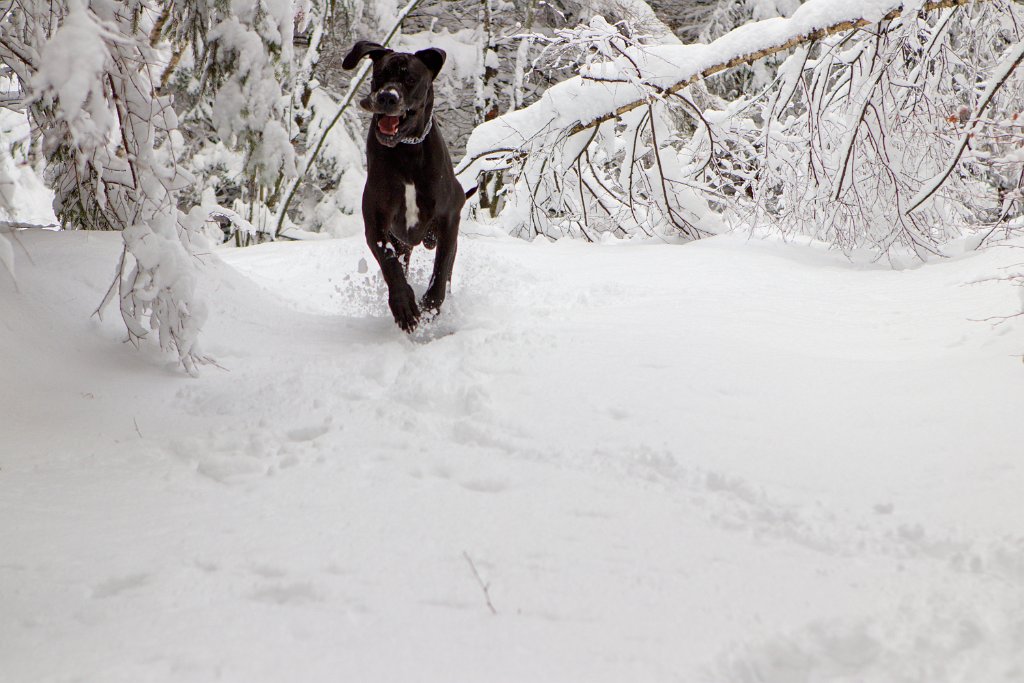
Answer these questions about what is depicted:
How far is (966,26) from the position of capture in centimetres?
490

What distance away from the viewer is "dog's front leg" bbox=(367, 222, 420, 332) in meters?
4.30

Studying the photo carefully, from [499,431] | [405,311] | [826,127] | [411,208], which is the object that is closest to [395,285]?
[405,311]

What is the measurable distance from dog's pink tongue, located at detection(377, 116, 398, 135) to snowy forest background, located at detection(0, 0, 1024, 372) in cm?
54

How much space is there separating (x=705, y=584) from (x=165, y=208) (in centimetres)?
232

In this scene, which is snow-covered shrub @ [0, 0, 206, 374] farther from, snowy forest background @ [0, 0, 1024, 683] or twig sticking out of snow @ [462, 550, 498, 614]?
twig sticking out of snow @ [462, 550, 498, 614]

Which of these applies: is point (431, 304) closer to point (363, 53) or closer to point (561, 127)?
point (363, 53)

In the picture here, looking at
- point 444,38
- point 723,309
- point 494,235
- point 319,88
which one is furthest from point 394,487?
point 444,38

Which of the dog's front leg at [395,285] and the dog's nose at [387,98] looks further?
the dog's front leg at [395,285]

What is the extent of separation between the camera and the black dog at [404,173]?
4.12 m

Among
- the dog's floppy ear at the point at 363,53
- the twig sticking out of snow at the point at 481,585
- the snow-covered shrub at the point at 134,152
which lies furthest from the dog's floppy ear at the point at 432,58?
the twig sticking out of snow at the point at 481,585

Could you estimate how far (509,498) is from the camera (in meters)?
2.24

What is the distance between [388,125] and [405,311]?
3.25 ft

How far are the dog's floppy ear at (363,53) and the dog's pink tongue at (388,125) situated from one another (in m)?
0.51

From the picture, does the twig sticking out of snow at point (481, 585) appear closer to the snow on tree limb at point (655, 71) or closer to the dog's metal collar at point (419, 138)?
the dog's metal collar at point (419, 138)
